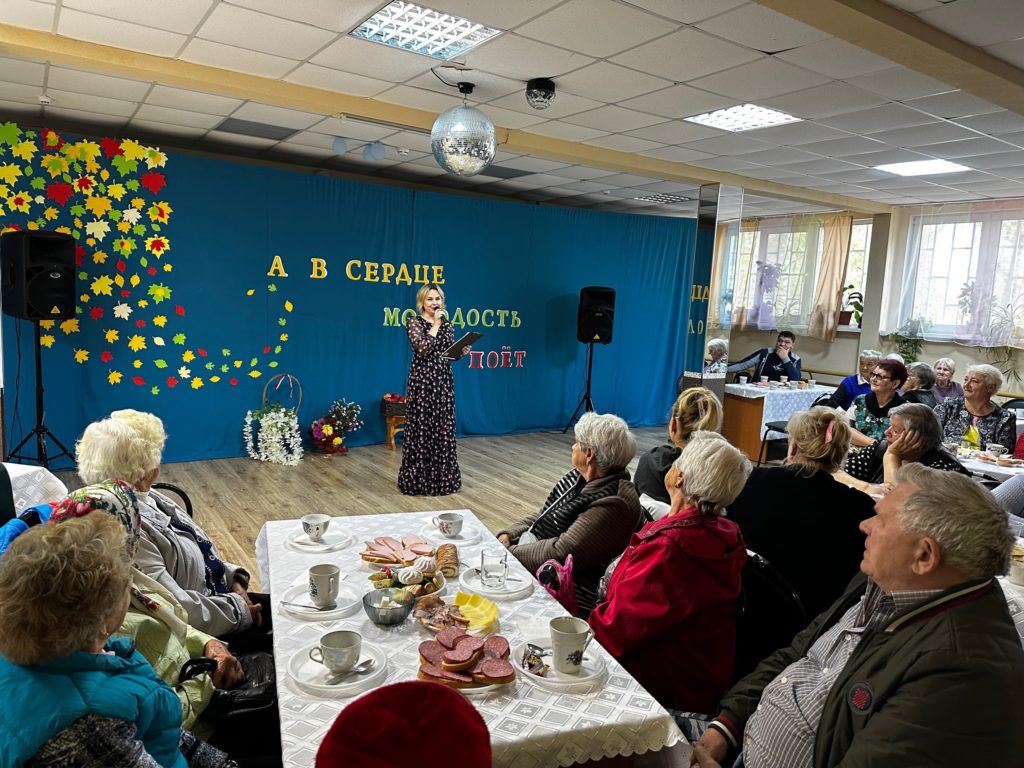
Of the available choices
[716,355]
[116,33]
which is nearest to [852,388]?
[716,355]

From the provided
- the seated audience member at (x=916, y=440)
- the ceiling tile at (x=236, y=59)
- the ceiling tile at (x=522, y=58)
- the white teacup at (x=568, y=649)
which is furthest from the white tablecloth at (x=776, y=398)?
the white teacup at (x=568, y=649)

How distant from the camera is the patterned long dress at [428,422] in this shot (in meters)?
5.43

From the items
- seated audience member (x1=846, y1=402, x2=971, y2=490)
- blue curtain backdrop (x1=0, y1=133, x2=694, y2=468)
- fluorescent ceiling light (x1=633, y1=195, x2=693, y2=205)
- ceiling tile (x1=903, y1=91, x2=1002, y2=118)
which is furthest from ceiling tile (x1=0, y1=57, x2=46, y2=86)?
fluorescent ceiling light (x1=633, y1=195, x2=693, y2=205)

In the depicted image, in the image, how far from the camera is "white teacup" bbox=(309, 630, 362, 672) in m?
1.45

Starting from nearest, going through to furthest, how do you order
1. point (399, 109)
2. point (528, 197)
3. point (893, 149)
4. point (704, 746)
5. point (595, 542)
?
1. point (704, 746)
2. point (595, 542)
3. point (399, 109)
4. point (893, 149)
5. point (528, 197)

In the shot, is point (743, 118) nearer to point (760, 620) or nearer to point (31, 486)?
point (760, 620)

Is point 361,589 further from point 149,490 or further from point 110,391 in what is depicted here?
point 110,391

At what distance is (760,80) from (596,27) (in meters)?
1.23

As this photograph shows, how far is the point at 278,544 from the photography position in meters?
2.26

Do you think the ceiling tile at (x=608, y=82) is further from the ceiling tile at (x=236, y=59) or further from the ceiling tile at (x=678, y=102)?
the ceiling tile at (x=236, y=59)

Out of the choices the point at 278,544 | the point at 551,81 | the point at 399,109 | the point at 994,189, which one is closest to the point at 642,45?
the point at 551,81

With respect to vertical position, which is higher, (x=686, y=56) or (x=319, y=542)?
(x=686, y=56)

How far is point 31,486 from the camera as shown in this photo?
2.96m

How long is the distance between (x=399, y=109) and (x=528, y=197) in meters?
3.76
